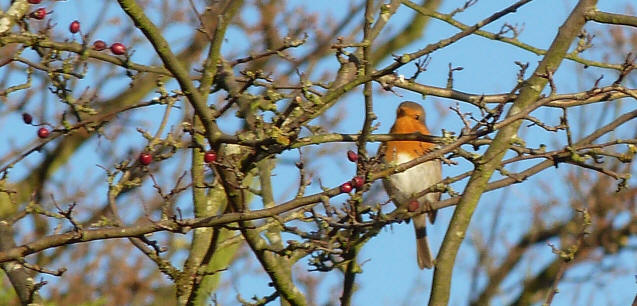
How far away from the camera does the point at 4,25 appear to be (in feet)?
11.4

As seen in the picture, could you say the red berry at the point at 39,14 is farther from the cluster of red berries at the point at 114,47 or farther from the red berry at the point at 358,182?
the red berry at the point at 358,182

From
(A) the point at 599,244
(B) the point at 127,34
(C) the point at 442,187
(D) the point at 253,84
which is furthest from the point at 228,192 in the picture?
(A) the point at 599,244

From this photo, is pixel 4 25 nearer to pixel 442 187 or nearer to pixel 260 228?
pixel 260 228

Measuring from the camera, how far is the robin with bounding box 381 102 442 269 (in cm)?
Result: 574

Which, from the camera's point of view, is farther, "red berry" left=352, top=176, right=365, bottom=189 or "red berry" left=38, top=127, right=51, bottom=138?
"red berry" left=38, top=127, right=51, bottom=138

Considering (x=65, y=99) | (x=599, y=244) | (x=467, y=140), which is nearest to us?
(x=467, y=140)

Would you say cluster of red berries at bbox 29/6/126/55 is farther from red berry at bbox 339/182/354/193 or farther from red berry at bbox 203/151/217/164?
red berry at bbox 339/182/354/193

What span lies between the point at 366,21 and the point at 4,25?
1.09 metres

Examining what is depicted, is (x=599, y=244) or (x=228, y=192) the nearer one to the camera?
(x=228, y=192)

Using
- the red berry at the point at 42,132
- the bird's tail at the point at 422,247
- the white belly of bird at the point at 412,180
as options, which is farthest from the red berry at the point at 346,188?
the bird's tail at the point at 422,247

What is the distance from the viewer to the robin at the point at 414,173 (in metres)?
5.74

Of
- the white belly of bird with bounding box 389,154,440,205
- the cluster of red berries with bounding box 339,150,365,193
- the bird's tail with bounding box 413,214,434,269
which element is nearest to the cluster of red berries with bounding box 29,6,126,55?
the cluster of red berries with bounding box 339,150,365,193

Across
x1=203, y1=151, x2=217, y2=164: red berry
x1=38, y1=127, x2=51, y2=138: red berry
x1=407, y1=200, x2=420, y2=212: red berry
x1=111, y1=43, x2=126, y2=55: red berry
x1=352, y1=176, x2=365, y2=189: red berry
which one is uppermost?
x1=38, y1=127, x2=51, y2=138: red berry

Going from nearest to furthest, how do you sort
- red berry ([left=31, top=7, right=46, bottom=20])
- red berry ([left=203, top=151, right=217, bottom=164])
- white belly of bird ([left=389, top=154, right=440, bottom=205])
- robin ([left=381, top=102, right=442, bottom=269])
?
red berry ([left=203, top=151, right=217, bottom=164])
red berry ([left=31, top=7, right=46, bottom=20])
robin ([left=381, top=102, right=442, bottom=269])
white belly of bird ([left=389, top=154, right=440, bottom=205])
